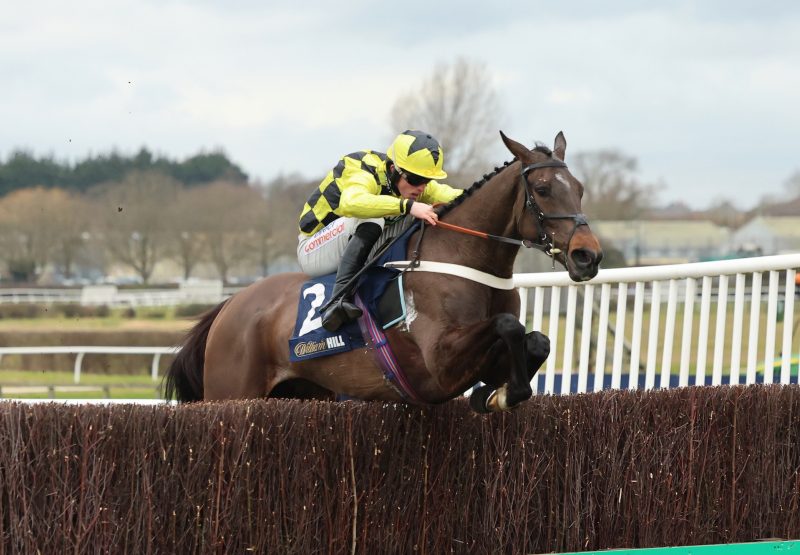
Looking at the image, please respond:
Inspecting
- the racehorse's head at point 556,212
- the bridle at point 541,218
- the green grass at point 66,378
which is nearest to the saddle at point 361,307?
the bridle at point 541,218

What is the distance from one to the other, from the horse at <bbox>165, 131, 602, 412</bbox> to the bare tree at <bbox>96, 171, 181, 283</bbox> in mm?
12688

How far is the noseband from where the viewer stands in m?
4.56

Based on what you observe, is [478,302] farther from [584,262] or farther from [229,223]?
[229,223]

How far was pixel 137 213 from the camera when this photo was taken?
59.9 feet

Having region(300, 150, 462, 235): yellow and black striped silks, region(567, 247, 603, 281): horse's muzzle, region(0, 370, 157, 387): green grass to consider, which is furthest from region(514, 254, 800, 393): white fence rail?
region(0, 370, 157, 387): green grass

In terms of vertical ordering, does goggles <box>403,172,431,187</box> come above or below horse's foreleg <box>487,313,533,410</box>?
above

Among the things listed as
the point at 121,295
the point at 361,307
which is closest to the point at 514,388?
the point at 361,307

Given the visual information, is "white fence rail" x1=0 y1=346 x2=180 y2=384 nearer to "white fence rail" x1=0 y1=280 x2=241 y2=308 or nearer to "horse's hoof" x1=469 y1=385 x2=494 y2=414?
"white fence rail" x1=0 y1=280 x2=241 y2=308

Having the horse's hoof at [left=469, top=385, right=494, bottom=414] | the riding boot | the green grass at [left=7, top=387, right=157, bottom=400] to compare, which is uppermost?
the riding boot

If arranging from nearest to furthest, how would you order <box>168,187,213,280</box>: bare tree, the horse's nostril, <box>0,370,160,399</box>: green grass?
the horse's nostril < <box>0,370,160,399</box>: green grass < <box>168,187,213,280</box>: bare tree

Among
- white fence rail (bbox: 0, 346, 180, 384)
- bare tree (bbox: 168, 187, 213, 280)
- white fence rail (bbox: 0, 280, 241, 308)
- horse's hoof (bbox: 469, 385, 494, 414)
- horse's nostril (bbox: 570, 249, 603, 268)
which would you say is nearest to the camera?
horse's nostril (bbox: 570, 249, 603, 268)

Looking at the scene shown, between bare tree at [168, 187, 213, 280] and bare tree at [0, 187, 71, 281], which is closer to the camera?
bare tree at [0, 187, 71, 281]

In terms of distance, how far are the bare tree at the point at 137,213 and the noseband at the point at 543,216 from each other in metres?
14.0

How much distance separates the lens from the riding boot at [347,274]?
5.22m
